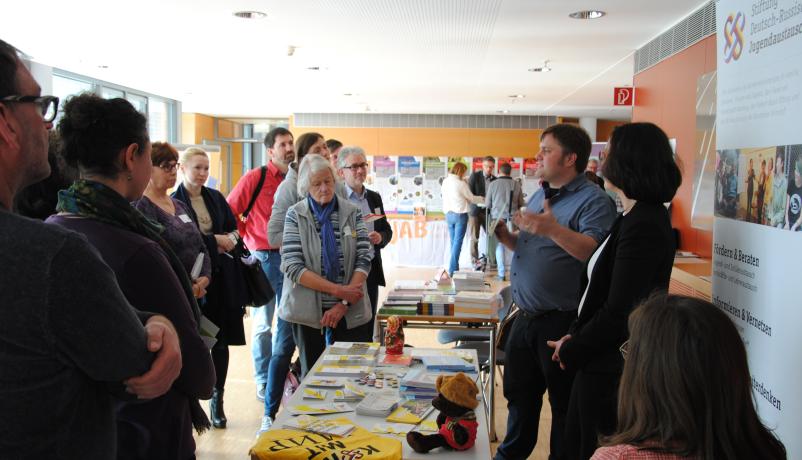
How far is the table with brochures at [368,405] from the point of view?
192 cm

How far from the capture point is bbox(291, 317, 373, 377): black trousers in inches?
129

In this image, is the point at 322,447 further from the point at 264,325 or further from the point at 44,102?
the point at 264,325

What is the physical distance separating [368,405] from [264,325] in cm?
218

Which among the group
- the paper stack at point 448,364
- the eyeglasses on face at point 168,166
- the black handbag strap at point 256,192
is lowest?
the paper stack at point 448,364

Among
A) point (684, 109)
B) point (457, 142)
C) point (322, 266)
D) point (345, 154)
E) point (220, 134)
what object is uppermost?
point (220, 134)

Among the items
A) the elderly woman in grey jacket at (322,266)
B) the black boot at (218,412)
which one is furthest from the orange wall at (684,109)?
the black boot at (218,412)

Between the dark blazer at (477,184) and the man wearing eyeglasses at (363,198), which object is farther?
the dark blazer at (477,184)

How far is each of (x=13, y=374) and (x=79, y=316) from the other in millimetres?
120

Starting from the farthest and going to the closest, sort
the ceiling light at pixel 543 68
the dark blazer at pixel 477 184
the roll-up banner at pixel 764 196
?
the dark blazer at pixel 477 184 → the ceiling light at pixel 543 68 → the roll-up banner at pixel 764 196

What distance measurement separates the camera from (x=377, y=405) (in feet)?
7.13

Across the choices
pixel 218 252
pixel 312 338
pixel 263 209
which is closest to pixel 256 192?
pixel 263 209

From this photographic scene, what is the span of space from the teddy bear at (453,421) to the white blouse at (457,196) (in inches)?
333

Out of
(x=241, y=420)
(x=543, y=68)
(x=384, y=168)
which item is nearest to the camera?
(x=241, y=420)

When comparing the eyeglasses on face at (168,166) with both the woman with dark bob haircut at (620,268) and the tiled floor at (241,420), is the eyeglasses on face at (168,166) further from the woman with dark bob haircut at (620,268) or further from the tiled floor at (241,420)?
the woman with dark bob haircut at (620,268)
